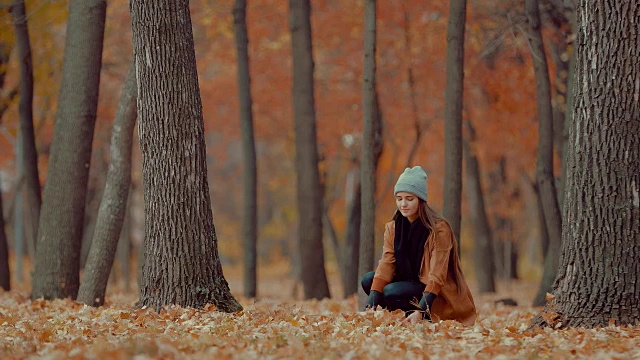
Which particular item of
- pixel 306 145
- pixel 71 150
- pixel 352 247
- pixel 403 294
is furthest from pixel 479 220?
pixel 403 294

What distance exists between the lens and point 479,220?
19750 millimetres

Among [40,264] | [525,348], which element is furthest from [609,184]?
[40,264]

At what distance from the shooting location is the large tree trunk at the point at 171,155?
783cm

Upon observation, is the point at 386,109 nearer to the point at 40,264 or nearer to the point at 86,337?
the point at 40,264

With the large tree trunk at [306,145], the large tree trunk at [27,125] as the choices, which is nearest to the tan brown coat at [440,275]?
the large tree trunk at [306,145]

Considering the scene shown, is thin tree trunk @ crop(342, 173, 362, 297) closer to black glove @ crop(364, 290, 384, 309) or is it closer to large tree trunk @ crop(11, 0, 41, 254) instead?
large tree trunk @ crop(11, 0, 41, 254)

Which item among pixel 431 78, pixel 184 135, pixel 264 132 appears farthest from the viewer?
pixel 264 132

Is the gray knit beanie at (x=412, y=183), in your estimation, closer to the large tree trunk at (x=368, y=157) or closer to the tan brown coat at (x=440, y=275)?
the tan brown coat at (x=440, y=275)

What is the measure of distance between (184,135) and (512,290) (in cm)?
1533

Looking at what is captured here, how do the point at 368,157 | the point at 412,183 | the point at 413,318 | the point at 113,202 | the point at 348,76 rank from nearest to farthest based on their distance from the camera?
the point at 413,318
the point at 412,183
the point at 113,202
the point at 368,157
the point at 348,76

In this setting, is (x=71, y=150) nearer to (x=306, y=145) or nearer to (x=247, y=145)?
(x=306, y=145)

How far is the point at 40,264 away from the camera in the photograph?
10.8 meters

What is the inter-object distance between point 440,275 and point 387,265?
59cm

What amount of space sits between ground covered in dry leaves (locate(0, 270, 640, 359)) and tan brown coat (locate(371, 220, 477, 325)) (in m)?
0.34
